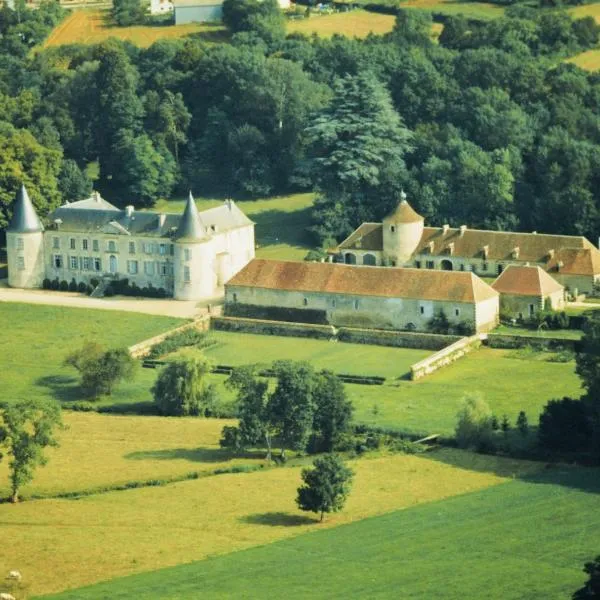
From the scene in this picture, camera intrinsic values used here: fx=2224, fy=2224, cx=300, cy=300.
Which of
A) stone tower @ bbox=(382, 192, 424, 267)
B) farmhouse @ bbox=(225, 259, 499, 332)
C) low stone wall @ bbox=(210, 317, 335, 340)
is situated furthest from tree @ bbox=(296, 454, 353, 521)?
stone tower @ bbox=(382, 192, 424, 267)

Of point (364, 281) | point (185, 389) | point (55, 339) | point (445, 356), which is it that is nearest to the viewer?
point (185, 389)

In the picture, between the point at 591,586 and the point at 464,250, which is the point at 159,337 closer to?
the point at 464,250

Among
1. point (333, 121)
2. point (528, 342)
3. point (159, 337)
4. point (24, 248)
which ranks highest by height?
point (333, 121)

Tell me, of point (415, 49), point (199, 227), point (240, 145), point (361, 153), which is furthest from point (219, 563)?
point (415, 49)

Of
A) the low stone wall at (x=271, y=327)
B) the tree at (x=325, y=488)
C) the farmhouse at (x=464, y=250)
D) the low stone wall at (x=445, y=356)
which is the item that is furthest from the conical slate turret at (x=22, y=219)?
the tree at (x=325, y=488)

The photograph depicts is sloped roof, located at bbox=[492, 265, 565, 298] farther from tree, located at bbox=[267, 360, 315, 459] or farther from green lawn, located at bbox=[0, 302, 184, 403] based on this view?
tree, located at bbox=[267, 360, 315, 459]

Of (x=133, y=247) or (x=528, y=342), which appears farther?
(x=133, y=247)

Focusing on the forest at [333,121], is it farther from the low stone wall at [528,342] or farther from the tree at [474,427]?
the tree at [474,427]

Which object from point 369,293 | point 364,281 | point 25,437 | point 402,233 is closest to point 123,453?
point 25,437
